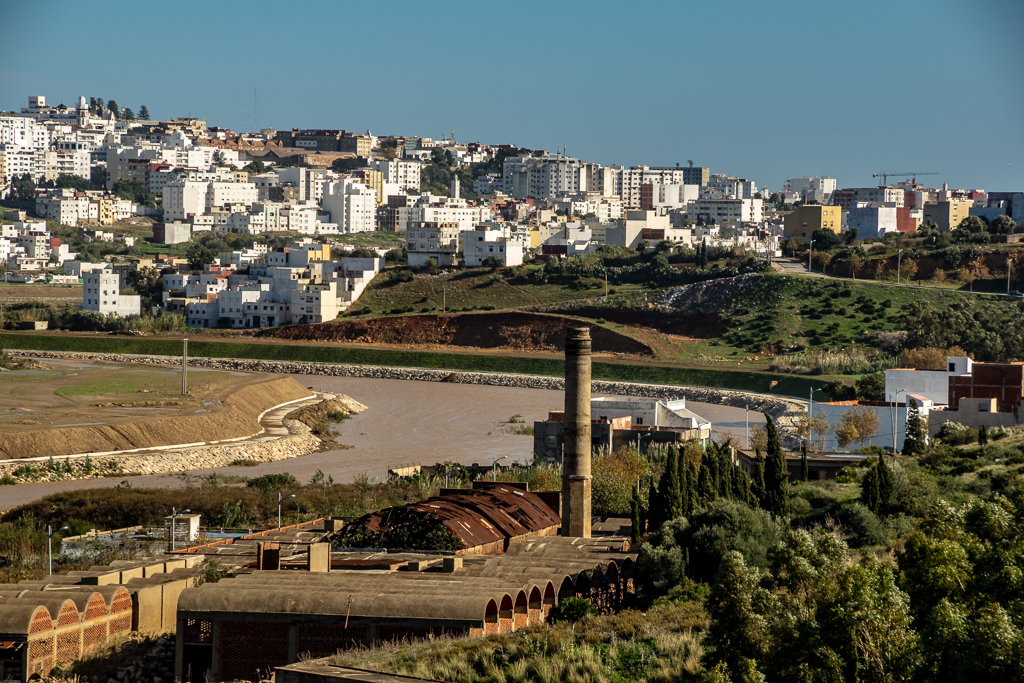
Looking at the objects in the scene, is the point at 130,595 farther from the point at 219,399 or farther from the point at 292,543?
the point at 219,399

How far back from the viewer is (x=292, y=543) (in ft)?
63.6

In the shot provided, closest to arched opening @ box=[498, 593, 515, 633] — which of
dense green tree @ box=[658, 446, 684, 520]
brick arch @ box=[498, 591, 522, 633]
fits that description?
brick arch @ box=[498, 591, 522, 633]

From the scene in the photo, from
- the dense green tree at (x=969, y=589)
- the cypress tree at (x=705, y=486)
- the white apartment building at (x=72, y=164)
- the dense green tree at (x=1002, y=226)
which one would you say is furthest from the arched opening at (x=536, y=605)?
the white apartment building at (x=72, y=164)

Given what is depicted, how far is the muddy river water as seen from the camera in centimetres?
3497

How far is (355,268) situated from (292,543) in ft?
199

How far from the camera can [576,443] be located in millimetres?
22109

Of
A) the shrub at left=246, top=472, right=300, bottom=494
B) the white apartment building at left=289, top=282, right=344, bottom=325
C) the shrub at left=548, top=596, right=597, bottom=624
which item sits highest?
the white apartment building at left=289, top=282, right=344, bottom=325

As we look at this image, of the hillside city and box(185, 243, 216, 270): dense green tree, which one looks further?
box(185, 243, 216, 270): dense green tree

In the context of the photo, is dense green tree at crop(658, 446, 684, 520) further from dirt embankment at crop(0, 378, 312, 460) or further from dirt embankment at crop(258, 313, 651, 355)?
dirt embankment at crop(258, 313, 651, 355)

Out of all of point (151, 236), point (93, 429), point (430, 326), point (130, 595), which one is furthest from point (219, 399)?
point (151, 236)

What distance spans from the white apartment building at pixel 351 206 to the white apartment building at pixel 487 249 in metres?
36.3

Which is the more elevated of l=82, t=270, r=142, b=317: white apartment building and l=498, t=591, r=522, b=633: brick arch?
l=82, t=270, r=142, b=317: white apartment building

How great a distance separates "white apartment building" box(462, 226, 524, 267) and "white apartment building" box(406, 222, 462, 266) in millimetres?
1434

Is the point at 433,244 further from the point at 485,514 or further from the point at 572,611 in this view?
the point at 572,611
